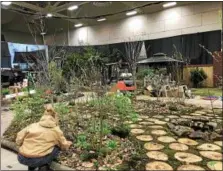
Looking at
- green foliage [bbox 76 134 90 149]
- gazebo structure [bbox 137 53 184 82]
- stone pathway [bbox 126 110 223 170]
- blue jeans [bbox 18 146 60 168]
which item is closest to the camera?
blue jeans [bbox 18 146 60 168]

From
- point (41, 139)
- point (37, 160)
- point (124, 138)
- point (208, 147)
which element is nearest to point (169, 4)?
point (124, 138)

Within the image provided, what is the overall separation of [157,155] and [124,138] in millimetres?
685

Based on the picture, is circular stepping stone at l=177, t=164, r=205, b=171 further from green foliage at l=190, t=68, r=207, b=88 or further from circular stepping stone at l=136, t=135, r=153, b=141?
green foliage at l=190, t=68, r=207, b=88

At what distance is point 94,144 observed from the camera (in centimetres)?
291

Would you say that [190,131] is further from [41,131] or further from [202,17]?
[202,17]

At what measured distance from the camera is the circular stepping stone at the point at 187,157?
8.60 ft

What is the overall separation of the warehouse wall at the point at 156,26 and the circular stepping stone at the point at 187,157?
803cm

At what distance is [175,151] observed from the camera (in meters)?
2.88

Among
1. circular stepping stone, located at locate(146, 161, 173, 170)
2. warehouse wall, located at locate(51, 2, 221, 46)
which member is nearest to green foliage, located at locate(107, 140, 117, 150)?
circular stepping stone, located at locate(146, 161, 173, 170)

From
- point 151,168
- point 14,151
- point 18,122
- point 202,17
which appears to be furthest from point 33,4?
point 151,168

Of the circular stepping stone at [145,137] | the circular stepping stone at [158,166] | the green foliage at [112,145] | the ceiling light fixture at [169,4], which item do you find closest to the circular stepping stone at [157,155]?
the circular stepping stone at [158,166]

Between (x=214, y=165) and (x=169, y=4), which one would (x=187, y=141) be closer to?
(x=214, y=165)

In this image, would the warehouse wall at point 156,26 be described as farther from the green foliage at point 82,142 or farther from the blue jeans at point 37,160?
the blue jeans at point 37,160

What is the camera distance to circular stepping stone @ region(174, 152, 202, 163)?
262cm
